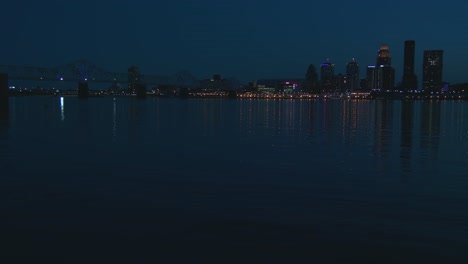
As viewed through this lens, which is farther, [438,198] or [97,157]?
[97,157]

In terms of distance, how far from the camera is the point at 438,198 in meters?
12.9

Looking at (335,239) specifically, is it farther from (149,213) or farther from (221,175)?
(221,175)

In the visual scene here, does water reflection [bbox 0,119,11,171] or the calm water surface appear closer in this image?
the calm water surface

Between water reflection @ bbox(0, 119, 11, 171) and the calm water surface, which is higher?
water reflection @ bbox(0, 119, 11, 171)

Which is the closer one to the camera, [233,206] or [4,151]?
[233,206]

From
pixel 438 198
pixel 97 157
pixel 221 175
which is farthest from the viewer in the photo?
pixel 97 157

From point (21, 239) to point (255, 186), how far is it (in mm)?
7078

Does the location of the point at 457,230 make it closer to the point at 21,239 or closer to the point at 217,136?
the point at 21,239

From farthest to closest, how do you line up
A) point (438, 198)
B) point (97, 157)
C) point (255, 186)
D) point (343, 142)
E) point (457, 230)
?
point (343, 142) → point (97, 157) → point (255, 186) → point (438, 198) → point (457, 230)

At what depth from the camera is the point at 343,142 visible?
28.3 m

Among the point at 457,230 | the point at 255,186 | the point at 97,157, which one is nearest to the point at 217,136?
the point at 97,157

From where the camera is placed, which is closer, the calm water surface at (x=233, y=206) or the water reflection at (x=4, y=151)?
the calm water surface at (x=233, y=206)

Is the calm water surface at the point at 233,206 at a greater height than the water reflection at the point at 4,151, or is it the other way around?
the water reflection at the point at 4,151

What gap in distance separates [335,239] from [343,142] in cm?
1977
